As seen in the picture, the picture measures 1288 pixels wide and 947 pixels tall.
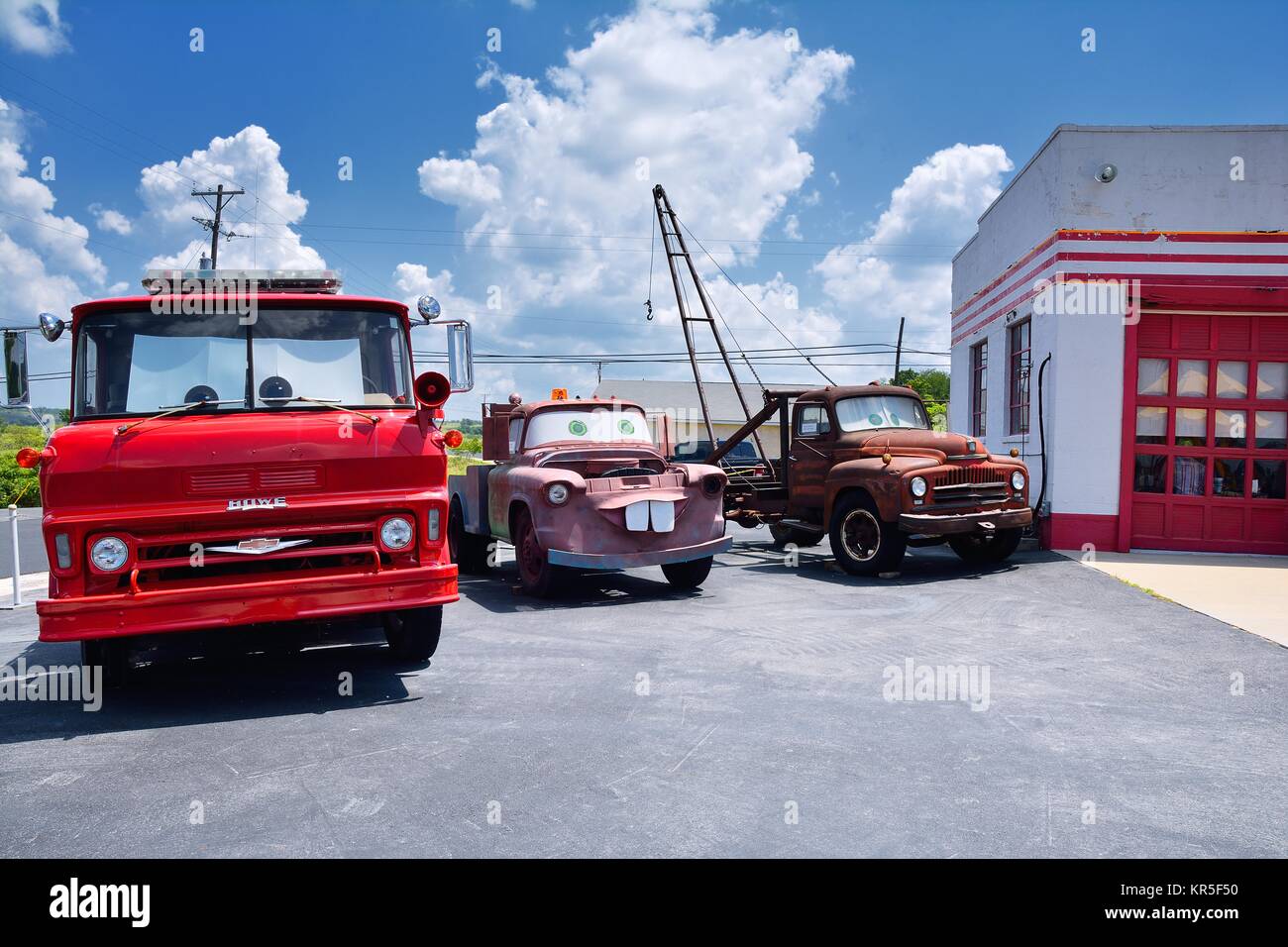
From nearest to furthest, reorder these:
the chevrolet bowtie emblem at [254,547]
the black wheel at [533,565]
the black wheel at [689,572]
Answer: the chevrolet bowtie emblem at [254,547] < the black wheel at [533,565] < the black wheel at [689,572]

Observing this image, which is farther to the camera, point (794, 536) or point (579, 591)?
point (794, 536)

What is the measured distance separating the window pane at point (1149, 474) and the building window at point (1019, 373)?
61.9 inches

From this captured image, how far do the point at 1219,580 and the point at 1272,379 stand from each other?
3673 millimetres

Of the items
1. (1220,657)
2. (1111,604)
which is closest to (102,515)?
(1220,657)

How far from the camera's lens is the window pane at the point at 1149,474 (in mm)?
11672

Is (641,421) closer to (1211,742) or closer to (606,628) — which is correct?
(606,628)

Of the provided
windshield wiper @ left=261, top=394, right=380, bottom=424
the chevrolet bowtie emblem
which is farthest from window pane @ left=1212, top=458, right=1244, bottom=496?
the chevrolet bowtie emblem

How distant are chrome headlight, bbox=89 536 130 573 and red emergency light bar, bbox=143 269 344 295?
1.83 m

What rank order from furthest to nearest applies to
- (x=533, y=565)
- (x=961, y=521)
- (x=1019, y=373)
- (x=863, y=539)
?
(x=1019, y=373)
(x=863, y=539)
(x=961, y=521)
(x=533, y=565)

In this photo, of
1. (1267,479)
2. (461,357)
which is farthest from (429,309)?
(1267,479)

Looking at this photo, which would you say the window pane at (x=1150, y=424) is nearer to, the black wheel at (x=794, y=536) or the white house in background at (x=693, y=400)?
the black wheel at (x=794, y=536)

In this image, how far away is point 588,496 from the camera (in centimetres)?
836

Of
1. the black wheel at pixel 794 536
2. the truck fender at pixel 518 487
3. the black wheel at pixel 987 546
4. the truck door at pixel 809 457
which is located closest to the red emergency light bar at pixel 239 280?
the truck fender at pixel 518 487

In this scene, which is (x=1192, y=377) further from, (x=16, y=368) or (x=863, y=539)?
(x=16, y=368)
